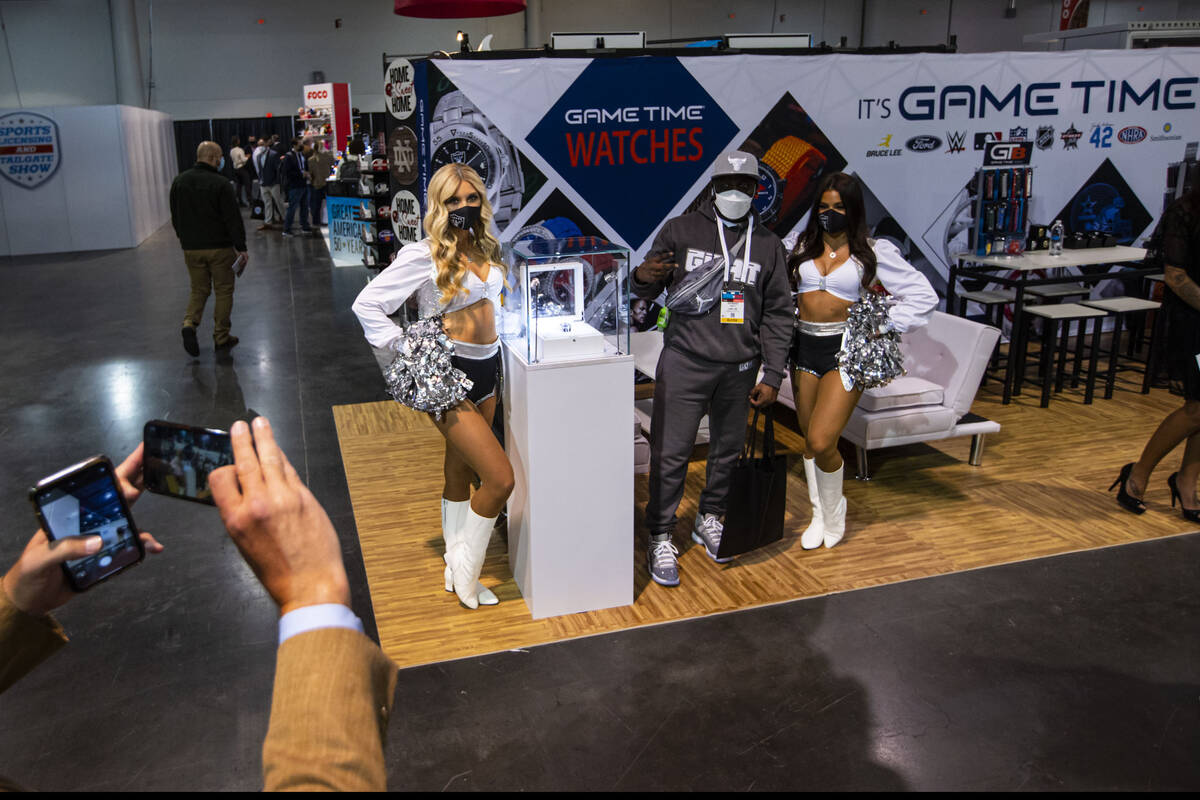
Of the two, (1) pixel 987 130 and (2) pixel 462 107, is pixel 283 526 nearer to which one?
(2) pixel 462 107

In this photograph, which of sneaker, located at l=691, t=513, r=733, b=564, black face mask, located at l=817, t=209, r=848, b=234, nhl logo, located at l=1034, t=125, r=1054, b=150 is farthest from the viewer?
nhl logo, located at l=1034, t=125, r=1054, b=150

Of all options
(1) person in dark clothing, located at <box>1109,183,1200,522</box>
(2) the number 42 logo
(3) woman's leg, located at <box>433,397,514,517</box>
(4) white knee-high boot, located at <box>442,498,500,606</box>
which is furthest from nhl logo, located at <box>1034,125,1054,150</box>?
(4) white knee-high boot, located at <box>442,498,500,606</box>

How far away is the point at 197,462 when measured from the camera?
111cm

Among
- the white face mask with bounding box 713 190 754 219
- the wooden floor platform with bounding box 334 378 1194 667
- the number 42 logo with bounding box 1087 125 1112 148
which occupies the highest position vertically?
the number 42 logo with bounding box 1087 125 1112 148

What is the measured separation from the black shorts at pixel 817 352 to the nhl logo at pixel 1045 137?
13.3 feet

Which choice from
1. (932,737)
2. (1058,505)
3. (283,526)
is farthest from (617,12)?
(283,526)

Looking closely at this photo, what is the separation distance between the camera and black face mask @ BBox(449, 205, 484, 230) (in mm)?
3229

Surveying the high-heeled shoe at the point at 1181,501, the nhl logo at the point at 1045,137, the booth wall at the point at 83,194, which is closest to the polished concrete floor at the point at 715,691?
the high-heeled shoe at the point at 1181,501

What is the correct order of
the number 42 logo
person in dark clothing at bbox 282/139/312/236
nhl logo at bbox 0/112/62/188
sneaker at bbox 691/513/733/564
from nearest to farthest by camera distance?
1. sneaker at bbox 691/513/733/564
2. the number 42 logo
3. nhl logo at bbox 0/112/62/188
4. person in dark clothing at bbox 282/139/312/236

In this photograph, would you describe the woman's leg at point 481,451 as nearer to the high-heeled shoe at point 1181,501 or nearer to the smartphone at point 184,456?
the smartphone at point 184,456

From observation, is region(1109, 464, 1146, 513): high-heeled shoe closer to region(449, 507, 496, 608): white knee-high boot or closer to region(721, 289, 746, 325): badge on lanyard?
region(721, 289, 746, 325): badge on lanyard

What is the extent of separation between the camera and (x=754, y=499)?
3756mm

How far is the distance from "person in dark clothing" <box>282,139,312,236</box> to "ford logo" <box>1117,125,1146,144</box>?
10.7m

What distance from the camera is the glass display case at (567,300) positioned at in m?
3.27
